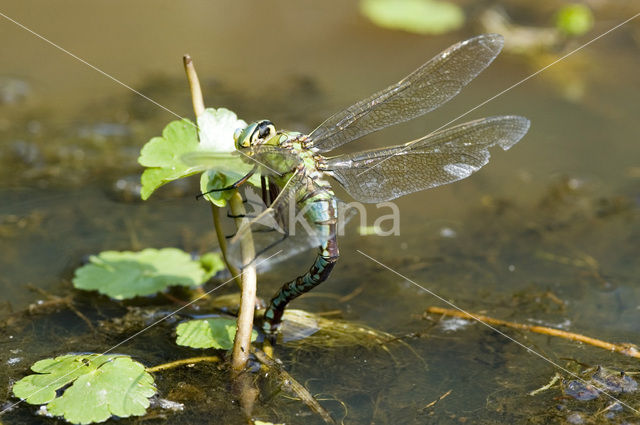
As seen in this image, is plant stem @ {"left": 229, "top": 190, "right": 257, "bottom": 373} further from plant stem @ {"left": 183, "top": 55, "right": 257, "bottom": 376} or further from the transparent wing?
the transparent wing

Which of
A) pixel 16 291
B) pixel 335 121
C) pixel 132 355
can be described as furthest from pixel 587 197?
pixel 16 291

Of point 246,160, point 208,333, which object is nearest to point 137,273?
point 208,333

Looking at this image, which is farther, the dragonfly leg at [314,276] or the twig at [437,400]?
the dragonfly leg at [314,276]

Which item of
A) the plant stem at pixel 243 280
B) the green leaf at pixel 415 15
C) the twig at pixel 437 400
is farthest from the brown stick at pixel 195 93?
the green leaf at pixel 415 15

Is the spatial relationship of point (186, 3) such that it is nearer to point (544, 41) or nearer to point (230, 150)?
point (544, 41)

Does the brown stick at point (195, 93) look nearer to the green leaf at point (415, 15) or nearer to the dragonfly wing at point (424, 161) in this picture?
the dragonfly wing at point (424, 161)
